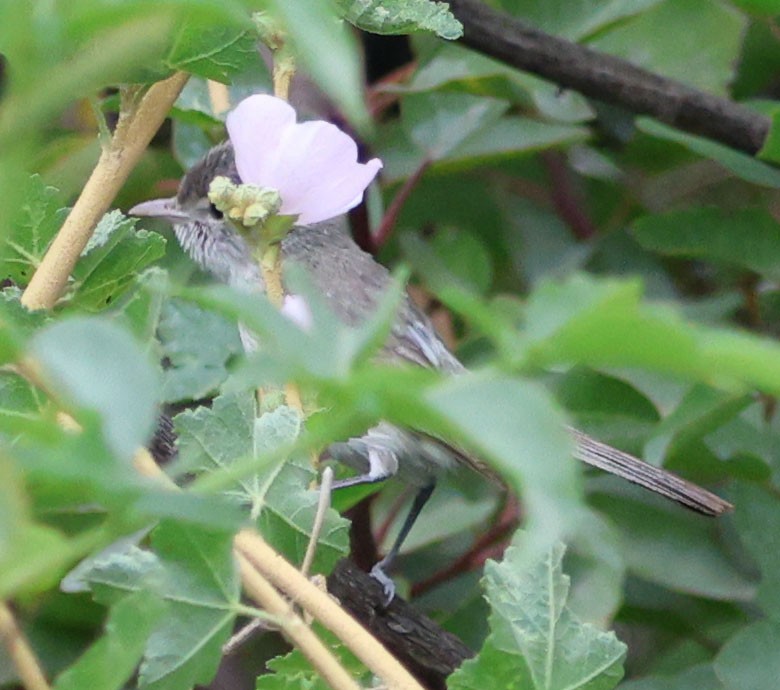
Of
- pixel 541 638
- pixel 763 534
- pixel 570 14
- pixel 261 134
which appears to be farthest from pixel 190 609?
pixel 570 14

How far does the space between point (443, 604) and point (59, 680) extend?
1.26 meters

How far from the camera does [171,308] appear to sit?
4.99ft

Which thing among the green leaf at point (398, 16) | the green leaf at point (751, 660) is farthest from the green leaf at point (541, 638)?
the green leaf at point (751, 660)

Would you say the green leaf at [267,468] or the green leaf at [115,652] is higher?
the green leaf at [115,652]

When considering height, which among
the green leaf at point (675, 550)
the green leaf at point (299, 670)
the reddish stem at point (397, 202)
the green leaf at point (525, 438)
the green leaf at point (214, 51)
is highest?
the green leaf at point (525, 438)

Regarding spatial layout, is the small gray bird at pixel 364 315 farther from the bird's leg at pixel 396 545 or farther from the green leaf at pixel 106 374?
the green leaf at pixel 106 374

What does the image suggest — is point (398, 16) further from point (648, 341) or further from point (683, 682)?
point (683, 682)

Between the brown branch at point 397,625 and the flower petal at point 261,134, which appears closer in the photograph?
the flower petal at point 261,134

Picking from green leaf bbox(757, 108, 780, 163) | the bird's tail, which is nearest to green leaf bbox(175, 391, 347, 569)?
the bird's tail

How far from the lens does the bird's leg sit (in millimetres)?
1354

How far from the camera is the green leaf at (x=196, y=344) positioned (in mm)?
1385

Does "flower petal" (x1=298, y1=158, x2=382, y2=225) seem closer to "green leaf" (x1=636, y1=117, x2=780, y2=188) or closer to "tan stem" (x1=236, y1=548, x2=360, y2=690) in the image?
"tan stem" (x1=236, y1=548, x2=360, y2=690)

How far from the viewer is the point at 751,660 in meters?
1.27

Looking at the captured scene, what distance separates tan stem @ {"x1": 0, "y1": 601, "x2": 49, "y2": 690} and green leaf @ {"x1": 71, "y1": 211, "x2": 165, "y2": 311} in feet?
1.25
